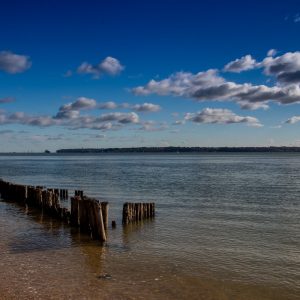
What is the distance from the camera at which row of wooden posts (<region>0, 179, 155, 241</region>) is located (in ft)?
60.3

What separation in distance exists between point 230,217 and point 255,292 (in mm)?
12692

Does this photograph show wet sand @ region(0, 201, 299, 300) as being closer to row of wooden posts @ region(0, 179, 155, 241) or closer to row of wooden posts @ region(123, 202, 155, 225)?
row of wooden posts @ region(0, 179, 155, 241)

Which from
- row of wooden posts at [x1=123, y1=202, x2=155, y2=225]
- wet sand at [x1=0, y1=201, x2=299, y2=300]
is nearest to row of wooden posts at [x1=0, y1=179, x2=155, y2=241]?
row of wooden posts at [x1=123, y1=202, x2=155, y2=225]

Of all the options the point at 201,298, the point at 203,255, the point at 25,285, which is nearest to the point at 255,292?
the point at 201,298

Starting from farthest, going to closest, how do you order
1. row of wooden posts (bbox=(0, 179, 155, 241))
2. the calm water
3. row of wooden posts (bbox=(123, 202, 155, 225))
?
row of wooden posts (bbox=(123, 202, 155, 225))
row of wooden posts (bbox=(0, 179, 155, 241))
the calm water

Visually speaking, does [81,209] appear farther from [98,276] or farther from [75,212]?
[98,276]

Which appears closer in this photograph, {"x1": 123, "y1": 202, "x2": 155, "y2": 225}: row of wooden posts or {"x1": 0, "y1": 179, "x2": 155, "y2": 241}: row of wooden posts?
{"x1": 0, "y1": 179, "x2": 155, "y2": 241}: row of wooden posts

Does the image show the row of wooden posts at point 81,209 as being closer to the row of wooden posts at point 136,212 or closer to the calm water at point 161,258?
the row of wooden posts at point 136,212

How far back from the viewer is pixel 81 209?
65.6 feet

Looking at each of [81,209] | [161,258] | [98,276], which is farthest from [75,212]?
[98,276]

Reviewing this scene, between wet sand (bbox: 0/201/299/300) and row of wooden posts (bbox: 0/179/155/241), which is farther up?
row of wooden posts (bbox: 0/179/155/241)

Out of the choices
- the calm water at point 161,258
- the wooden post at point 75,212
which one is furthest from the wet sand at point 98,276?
the wooden post at point 75,212

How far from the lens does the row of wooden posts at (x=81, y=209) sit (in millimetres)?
18391

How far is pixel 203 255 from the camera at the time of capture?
52.9ft
